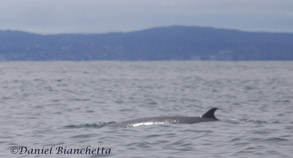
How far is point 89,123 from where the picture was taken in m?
20.3

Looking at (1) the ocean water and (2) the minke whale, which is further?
(2) the minke whale

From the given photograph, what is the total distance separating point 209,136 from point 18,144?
4554 millimetres

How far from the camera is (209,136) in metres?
17.2

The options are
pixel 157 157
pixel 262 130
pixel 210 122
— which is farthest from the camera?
pixel 210 122

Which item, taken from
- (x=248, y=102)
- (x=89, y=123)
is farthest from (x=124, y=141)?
(x=248, y=102)

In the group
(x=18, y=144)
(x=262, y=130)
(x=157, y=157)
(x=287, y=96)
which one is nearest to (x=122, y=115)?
(x=262, y=130)

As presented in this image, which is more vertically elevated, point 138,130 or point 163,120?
point 163,120

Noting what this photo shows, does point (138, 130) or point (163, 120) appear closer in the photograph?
point (138, 130)

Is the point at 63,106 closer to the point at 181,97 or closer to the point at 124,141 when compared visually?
the point at 181,97

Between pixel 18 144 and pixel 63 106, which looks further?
pixel 63 106

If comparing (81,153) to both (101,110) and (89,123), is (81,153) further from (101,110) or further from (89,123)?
(101,110)

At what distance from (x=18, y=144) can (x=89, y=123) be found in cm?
445

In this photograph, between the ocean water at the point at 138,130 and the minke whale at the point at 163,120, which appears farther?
the minke whale at the point at 163,120

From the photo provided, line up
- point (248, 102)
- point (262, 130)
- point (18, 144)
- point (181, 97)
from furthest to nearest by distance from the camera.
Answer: point (181, 97) < point (248, 102) < point (262, 130) < point (18, 144)
